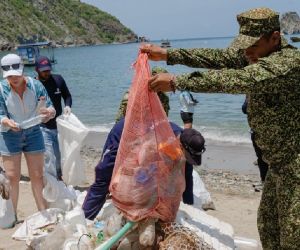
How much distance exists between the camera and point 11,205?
4922 millimetres

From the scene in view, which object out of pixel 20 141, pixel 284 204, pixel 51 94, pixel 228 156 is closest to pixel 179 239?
pixel 284 204

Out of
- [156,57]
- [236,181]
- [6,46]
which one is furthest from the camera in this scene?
[6,46]

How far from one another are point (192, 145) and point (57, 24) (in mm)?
105372

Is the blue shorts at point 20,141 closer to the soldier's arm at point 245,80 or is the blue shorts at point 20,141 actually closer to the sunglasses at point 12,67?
the sunglasses at point 12,67

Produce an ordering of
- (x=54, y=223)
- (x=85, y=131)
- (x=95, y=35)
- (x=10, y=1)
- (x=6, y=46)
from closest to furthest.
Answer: (x=54, y=223) → (x=85, y=131) → (x=6, y=46) → (x=10, y=1) → (x=95, y=35)

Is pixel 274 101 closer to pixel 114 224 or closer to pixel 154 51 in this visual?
pixel 154 51

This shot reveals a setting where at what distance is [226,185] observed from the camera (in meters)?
7.23

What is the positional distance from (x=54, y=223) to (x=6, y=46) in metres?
76.7

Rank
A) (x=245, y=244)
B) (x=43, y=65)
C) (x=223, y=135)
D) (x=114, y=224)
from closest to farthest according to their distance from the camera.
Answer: (x=114, y=224) < (x=245, y=244) < (x=43, y=65) < (x=223, y=135)

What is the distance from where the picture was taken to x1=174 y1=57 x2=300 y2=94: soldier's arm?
2332 mm

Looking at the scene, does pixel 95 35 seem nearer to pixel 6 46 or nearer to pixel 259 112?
pixel 6 46

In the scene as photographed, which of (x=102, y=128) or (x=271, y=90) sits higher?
(x=271, y=90)

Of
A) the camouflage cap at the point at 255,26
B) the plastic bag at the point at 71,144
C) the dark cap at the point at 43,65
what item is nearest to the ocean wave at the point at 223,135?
the plastic bag at the point at 71,144

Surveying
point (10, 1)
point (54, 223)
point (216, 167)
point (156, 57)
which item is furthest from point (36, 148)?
point (10, 1)
